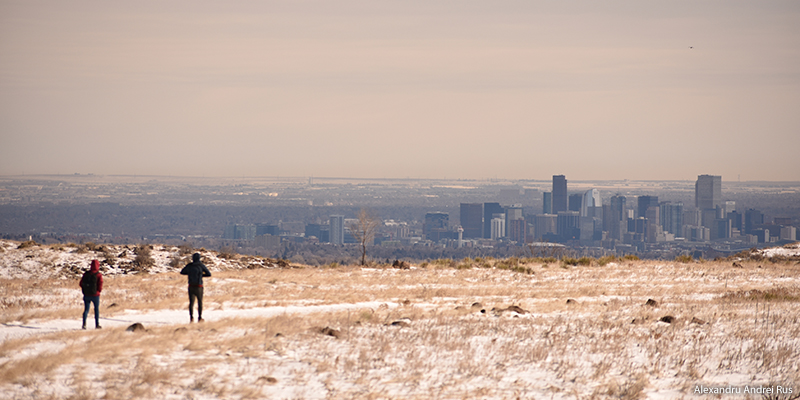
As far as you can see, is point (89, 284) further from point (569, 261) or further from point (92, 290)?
point (569, 261)

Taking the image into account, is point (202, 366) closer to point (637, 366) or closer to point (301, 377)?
point (301, 377)

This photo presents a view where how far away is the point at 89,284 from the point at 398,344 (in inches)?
293

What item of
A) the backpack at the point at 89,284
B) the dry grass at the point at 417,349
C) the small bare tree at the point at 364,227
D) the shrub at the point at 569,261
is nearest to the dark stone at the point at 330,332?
the dry grass at the point at 417,349

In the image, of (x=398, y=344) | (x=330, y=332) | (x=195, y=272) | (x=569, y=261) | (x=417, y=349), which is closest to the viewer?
(x=417, y=349)

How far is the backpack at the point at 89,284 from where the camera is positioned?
613 inches

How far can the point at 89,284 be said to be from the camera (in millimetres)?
15617

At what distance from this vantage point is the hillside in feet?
39.8

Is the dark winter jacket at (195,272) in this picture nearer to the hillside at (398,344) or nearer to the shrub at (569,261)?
the hillside at (398,344)

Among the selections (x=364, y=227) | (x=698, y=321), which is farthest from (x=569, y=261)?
(x=698, y=321)

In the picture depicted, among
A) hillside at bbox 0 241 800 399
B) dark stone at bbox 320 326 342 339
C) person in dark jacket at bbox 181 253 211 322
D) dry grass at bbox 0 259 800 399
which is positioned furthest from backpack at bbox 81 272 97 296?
dark stone at bbox 320 326 342 339

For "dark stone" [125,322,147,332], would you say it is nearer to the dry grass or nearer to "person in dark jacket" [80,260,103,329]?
the dry grass

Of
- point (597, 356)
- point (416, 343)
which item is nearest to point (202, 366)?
point (416, 343)

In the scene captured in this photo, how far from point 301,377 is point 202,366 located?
1.90 metres

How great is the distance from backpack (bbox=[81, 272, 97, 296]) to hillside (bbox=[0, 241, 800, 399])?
3.31ft
